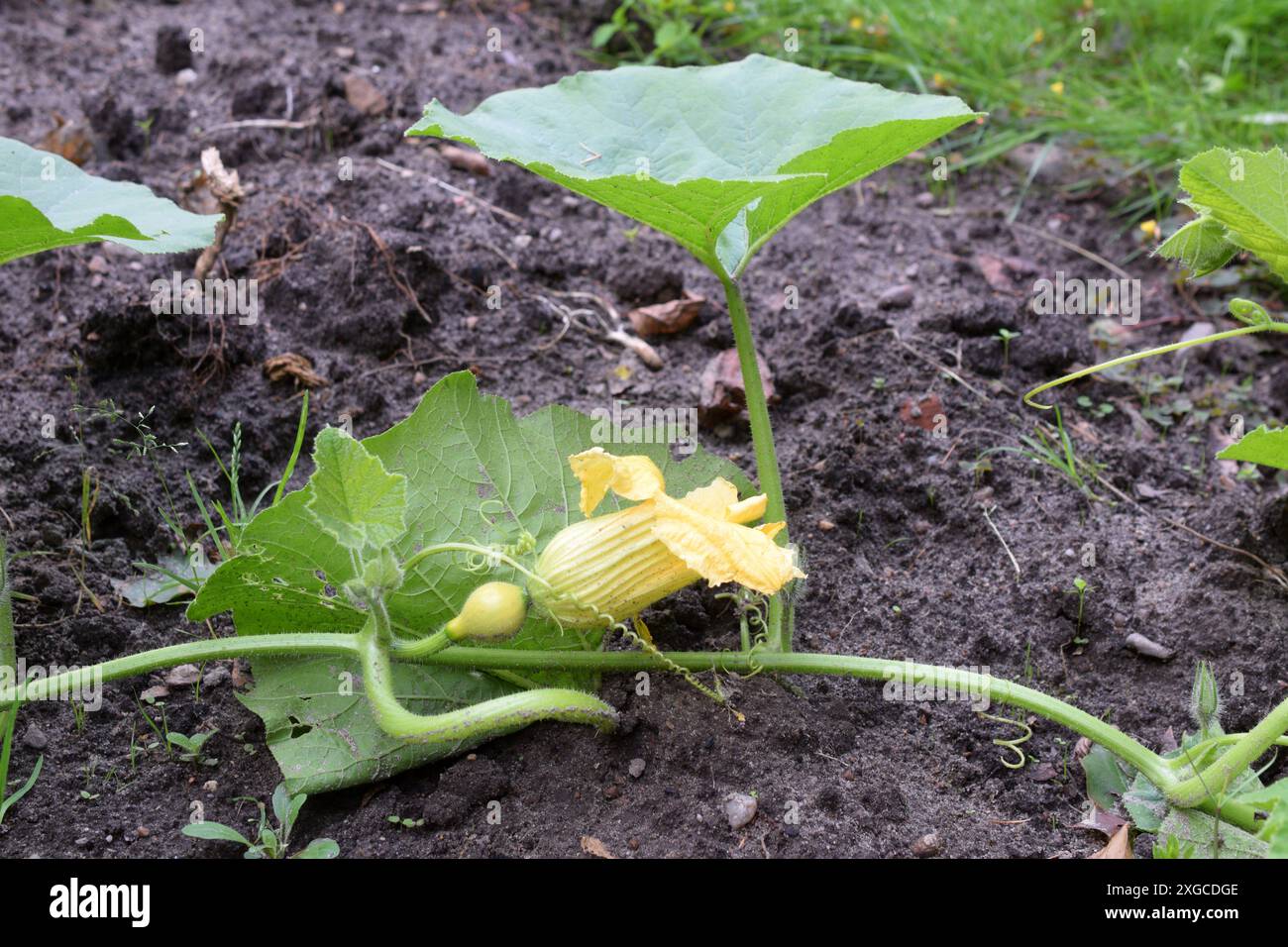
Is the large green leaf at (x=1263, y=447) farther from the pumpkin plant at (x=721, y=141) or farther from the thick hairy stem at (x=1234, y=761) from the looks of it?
the pumpkin plant at (x=721, y=141)

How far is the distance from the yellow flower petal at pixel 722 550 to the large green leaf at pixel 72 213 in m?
0.94

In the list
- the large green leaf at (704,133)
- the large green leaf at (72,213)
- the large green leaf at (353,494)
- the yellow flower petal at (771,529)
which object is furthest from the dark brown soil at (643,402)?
the large green leaf at (704,133)

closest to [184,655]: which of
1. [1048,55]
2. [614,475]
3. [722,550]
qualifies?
Answer: [614,475]

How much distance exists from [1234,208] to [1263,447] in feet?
1.28

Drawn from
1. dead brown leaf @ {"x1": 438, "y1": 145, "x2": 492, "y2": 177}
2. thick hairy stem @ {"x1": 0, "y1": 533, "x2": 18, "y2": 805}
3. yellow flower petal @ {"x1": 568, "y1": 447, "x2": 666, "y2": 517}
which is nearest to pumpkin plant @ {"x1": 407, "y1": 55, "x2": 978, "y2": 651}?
yellow flower petal @ {"x1": 568, "y1": 447, "x2": 666, "y2": 517}

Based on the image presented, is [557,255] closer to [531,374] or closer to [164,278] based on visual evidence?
[531,374]

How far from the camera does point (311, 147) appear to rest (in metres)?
3.65

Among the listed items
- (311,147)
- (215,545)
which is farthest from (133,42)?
(215,545)

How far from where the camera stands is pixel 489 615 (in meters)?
1.91

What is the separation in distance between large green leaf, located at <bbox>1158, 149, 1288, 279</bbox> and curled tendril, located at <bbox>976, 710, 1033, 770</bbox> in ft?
2.83

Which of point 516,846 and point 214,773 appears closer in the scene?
point 516,846

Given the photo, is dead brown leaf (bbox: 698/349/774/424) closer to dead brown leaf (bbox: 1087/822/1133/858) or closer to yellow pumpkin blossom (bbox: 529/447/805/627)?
yellow pumpkin blossom (bbox: 529/447/805/627)

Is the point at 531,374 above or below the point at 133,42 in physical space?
below

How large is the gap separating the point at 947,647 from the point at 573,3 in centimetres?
322
